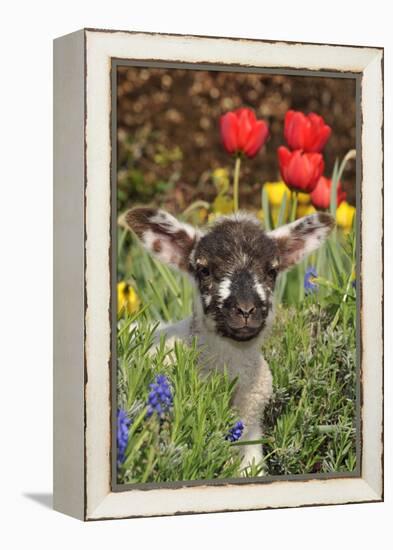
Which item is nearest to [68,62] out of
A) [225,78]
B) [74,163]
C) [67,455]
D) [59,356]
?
[74,163]

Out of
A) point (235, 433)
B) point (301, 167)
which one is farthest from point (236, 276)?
point (301, 167)

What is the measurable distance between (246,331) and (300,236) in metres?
0.53

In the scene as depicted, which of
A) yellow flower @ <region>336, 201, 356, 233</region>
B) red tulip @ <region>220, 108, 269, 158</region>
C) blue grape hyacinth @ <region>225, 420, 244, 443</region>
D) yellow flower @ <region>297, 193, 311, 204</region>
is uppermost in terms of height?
red tulip @ <region>220, 108, 269, 158</region>

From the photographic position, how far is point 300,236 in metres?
5.94

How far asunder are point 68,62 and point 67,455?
1518mm

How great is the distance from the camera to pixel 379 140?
6020 millimetres

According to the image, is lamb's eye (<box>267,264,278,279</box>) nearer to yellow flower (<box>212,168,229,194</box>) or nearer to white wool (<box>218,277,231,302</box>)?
white wool (<box>218,277,231,302</box>)

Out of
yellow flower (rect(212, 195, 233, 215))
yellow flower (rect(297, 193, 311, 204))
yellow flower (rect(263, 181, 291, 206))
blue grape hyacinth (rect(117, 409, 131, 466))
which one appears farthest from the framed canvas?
yellow flower (rect(263, 181, 291, 206))

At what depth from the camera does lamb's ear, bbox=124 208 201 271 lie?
570cm

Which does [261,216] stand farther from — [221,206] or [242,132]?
[242,132]

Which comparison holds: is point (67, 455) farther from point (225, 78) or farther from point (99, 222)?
point (225, 78)

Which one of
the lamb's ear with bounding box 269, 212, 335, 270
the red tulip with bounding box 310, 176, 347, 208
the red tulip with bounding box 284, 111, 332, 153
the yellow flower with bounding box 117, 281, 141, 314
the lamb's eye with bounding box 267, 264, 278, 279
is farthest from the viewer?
the yellow flower with bounding box 117, 281, 141, 314

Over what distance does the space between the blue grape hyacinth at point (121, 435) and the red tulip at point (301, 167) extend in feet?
4.68

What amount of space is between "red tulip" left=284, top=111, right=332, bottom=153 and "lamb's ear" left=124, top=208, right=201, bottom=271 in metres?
0.69
